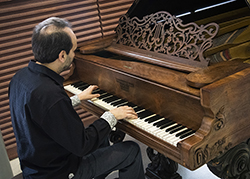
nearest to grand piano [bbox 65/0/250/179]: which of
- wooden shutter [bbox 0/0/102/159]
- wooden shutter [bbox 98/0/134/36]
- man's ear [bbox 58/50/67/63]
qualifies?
man's ear [bbox 58/50/67/63]

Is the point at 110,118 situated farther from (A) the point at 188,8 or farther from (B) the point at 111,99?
(A) the point at 188,8

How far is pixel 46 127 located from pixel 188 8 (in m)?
2.06

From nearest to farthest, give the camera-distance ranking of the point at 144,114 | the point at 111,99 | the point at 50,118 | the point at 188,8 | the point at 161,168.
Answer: the point at 50,118 → the point at 144,114 → the point at 111,99 → the point at 161,168 → the point at 188,8

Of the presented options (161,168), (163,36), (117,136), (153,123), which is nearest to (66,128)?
(153,123)

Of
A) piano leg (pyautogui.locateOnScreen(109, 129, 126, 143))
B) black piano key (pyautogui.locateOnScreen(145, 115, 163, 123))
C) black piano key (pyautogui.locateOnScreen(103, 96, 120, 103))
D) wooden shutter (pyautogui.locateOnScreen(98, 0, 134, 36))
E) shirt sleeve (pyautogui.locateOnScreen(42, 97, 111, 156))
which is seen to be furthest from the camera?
wooden shutter (pyautogui.locateOnScreen(98, 0, 134, 36))

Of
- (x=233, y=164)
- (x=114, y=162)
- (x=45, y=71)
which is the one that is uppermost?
(x=45, y=71)

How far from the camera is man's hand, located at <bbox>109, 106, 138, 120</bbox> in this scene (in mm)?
2098

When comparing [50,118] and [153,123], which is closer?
[50,118]

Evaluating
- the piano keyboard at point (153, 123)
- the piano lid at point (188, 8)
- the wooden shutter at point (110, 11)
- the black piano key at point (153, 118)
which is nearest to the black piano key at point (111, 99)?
the piano keyboard at point (153, 123)

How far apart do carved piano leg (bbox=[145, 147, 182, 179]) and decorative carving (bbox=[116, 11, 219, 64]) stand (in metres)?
0.95

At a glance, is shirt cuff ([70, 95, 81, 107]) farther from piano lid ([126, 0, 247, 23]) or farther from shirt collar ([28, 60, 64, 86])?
piano lid ([126, 0, 247, 23])

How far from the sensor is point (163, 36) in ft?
7.57

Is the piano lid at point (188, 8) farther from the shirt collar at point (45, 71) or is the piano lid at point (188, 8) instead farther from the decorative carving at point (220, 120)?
the decorative carving at point (220, 120)

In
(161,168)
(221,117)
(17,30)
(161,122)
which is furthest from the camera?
(17,30)
